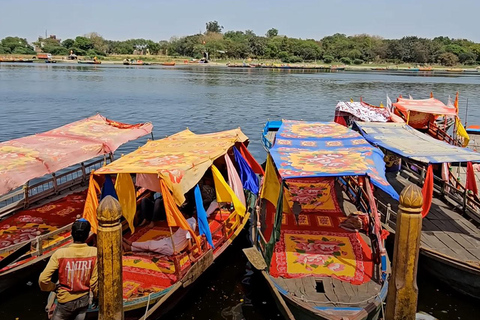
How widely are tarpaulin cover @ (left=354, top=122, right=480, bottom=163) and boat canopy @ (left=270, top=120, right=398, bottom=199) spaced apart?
3.07ft

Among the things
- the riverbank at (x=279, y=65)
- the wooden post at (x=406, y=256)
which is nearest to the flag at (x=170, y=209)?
the wooden post at (x=406, y=256)

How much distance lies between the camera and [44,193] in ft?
42.3

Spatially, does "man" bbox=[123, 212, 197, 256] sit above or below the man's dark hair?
below

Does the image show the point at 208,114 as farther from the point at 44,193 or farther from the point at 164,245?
the point at 164,245

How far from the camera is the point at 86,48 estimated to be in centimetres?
13312

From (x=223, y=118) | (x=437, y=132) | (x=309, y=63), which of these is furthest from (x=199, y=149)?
(x=309, y=63)

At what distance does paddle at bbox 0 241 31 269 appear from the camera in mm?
8508

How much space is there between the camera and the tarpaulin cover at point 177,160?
845 cm

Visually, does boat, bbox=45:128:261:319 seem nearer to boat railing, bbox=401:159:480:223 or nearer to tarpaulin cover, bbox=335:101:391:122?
boat railing, bbox=401:159:480:223

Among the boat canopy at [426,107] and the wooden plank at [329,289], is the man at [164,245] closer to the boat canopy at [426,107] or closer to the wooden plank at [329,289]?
the wooden plank at [329,289]

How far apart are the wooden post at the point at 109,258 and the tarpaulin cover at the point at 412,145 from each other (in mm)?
7943

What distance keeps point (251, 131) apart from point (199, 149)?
2101 cm

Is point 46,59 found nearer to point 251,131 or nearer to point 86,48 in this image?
point 86,48

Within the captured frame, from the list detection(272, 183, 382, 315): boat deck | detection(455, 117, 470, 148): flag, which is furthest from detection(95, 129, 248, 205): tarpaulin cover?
detection(455, 117, 470, 148): flag
